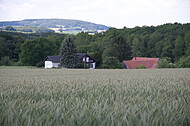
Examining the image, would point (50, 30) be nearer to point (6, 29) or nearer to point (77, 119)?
point (6, 29)

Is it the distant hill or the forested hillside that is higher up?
the distant hill

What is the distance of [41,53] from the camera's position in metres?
73.9

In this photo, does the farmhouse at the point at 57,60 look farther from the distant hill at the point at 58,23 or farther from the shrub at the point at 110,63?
the distant hill at the point at 58,23

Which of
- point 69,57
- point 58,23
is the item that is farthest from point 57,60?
point 58,23

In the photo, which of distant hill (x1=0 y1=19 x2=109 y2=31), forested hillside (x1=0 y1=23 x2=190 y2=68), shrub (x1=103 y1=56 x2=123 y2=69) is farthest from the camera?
distant hill (x1=0 y1=19 x2=109 y2=31)

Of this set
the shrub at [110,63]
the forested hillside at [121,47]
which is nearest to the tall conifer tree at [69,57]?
the shrub at [110,63]

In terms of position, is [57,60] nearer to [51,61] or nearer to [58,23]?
[51,61]

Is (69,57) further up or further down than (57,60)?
further up

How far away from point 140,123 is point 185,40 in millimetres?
84701

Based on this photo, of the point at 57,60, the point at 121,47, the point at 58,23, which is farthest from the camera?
the point at 58,23

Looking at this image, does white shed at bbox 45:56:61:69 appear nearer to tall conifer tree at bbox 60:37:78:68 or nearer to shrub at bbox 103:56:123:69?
tall conifer tree at bbox 60:37:78:68

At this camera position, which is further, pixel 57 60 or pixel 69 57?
pixel 57 60

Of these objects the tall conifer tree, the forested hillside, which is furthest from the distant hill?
the tall conifer tree

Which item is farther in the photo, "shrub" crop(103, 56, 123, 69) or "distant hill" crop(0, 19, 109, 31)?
"distant hill" crop(0, 19, 109, 31)
